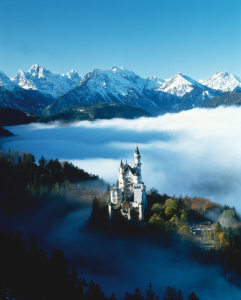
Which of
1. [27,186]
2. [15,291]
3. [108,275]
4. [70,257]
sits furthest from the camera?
[27,186]

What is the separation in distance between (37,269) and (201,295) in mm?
41457

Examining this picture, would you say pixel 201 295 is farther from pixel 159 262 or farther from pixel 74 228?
pixel 74 228

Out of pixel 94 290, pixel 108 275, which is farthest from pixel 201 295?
pixel 94 290

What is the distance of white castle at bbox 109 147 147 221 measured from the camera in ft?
265

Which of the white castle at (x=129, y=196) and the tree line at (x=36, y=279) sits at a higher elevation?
the white castle at (x=129, y=196)

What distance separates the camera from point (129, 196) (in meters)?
87.6

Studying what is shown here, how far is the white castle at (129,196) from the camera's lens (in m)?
80.8

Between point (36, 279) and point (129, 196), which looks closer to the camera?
point (36, 279)

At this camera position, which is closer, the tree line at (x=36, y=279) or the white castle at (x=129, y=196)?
the tree line at (x=36, y=279)

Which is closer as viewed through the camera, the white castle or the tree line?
the tree line

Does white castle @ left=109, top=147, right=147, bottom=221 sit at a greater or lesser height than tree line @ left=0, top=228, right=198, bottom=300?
greater

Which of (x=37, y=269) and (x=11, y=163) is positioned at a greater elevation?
(x=11, y=163)

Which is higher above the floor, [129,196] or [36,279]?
[129,196]

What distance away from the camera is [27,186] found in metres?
104
